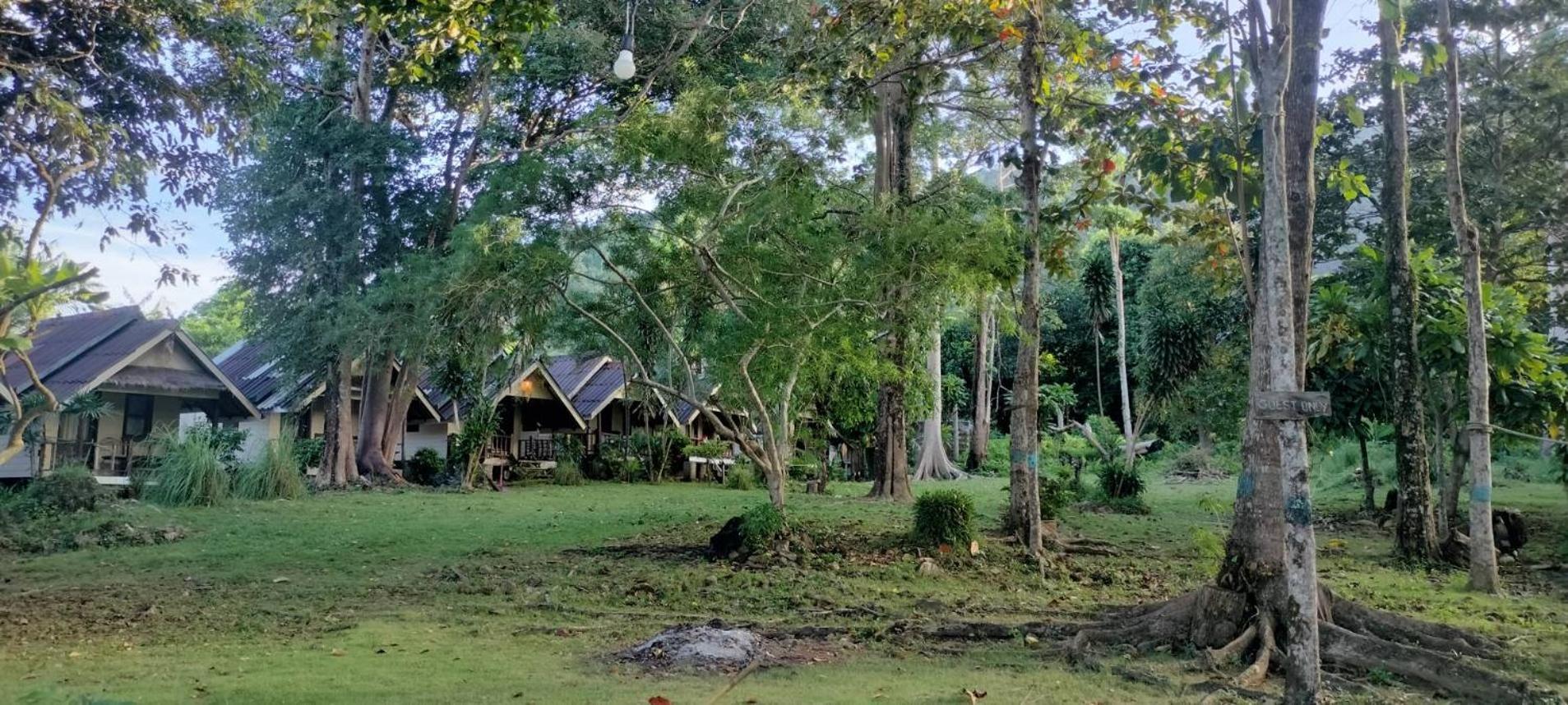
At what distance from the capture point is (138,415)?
23703 millimetres

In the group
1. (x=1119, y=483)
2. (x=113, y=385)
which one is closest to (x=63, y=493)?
(x=113, y=385)

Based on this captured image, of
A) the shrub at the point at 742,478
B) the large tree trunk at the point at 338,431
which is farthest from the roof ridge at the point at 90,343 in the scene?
the shrub at the point at 742,478

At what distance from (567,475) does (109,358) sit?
32.9 feet

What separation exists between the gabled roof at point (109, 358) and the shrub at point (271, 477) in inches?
175

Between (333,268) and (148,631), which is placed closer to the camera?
(148,631)

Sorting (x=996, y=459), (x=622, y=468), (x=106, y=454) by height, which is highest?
(x=996, y=459)

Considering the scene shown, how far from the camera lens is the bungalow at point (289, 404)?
76.9ft

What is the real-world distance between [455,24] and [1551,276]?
17.7m

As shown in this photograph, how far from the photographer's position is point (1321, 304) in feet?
40.9

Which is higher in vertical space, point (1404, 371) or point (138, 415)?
point (1404, 371)

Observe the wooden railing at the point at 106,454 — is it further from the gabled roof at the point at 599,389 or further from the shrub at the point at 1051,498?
the shrub at the point at 1051,498

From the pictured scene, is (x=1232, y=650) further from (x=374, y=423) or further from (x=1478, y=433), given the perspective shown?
(x=374, y=423)

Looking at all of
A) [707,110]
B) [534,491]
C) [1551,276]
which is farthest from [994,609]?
[534,491]

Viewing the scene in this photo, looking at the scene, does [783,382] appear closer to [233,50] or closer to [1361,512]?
[233,50]
